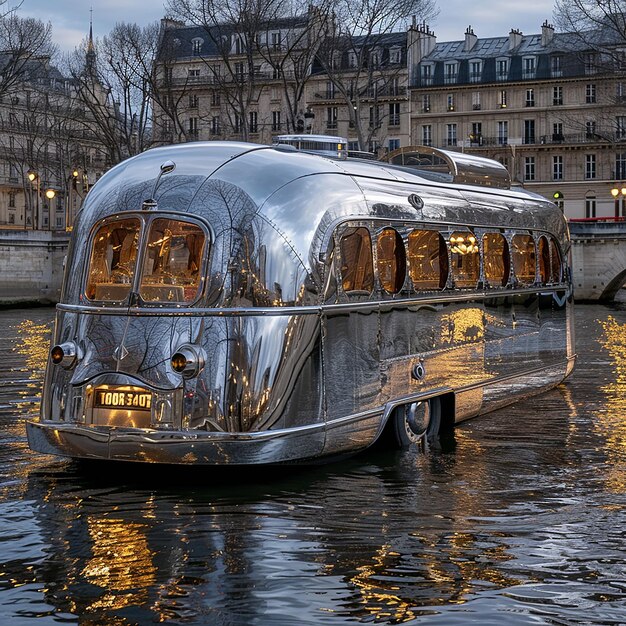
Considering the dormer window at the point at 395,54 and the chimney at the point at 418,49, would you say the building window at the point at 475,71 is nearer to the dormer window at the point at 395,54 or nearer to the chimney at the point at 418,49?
the chimney at the point at 418,49

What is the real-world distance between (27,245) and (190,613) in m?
A: 51.6

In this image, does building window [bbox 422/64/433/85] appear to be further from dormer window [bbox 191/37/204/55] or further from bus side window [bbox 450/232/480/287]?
bus side window [bbox 450/232/480/287]

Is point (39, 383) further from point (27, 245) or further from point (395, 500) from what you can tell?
Result: point (27, 245)

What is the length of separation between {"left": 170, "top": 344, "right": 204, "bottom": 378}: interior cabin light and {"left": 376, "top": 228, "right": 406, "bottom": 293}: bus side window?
2.10 meters

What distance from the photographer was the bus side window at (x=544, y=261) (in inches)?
580

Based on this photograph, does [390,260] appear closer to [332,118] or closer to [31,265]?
[31,265]

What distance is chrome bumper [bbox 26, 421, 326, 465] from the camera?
8.95 meters

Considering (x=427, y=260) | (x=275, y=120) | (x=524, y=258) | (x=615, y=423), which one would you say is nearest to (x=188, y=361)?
(x=427, y=260)

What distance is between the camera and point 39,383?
17.5 metres

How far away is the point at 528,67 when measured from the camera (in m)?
85.8

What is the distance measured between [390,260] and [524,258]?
3.85 metres

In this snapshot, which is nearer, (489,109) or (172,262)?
(172,262)

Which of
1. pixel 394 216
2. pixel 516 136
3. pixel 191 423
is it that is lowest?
pixel 191 423

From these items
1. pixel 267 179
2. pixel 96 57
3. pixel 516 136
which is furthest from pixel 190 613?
pixel 516 136
